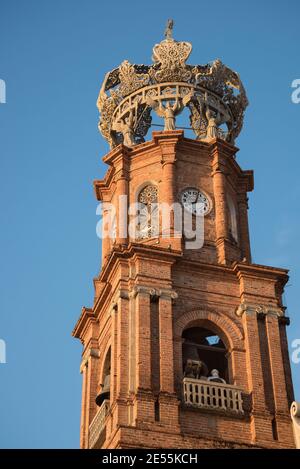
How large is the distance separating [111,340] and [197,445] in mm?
4818

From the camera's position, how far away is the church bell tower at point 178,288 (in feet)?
120

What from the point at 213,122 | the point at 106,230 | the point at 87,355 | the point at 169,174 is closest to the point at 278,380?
the point at 87,355

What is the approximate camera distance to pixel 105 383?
38938 mm

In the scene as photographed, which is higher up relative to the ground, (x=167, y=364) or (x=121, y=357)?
(x=121, y=357)

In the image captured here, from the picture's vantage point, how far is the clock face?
4159cm

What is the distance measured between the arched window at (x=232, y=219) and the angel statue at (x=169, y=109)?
3.17 metres

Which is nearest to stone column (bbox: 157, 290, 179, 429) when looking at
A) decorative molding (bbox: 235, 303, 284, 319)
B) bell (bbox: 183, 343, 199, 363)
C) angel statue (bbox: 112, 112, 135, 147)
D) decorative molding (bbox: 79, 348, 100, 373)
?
bell (bbox: 183, 343, 199, 363)

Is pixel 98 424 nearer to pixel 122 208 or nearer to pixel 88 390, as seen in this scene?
pixel 88 390

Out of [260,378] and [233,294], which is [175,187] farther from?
[260,378]

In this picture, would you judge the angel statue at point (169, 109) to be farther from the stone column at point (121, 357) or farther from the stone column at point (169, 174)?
the stone column at point (121, 357)

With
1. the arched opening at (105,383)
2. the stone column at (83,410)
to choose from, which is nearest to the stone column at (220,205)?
the arched opening at (105,383)

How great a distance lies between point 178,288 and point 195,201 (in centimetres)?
396

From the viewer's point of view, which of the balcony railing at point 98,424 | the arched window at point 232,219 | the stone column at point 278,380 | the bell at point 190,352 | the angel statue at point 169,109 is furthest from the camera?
the angel statue at point 169,109

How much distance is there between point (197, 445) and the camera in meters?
35.5
